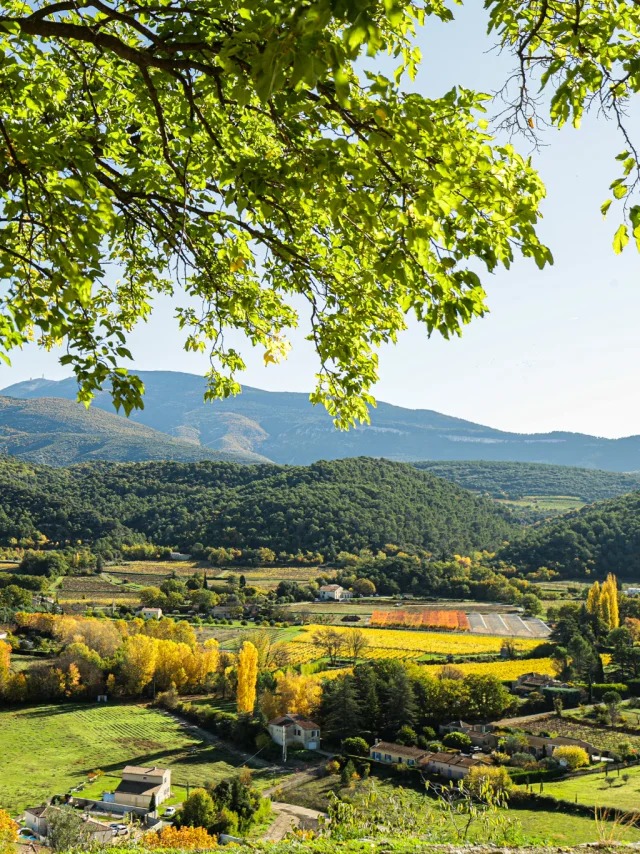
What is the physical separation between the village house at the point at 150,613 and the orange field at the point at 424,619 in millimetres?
15854

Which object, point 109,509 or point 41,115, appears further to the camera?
point 109,509

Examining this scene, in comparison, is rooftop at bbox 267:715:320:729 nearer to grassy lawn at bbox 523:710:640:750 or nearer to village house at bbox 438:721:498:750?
village house at bbox 438:721:498:750

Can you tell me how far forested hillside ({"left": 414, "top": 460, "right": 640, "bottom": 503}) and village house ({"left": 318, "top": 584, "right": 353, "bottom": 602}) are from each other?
91.3 metres

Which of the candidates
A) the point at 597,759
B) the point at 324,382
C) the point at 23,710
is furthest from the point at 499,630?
the point at 324,382

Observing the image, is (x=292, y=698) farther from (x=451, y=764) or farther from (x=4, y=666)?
(x=4, y=666)

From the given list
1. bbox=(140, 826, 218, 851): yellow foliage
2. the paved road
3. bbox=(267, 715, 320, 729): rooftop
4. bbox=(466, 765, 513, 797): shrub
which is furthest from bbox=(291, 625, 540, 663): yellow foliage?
bbox=(140, 826, 218, 851): yellow foliage

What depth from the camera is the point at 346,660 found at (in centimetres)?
3856

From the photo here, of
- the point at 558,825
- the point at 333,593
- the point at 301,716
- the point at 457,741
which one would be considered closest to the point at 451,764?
the point at 457,741

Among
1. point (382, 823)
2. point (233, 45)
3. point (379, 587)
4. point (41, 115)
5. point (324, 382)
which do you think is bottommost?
point (379, 587)

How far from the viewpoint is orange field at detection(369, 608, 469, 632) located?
1925 inches

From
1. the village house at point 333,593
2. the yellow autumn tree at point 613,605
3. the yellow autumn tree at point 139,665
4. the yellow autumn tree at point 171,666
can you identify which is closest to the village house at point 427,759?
the yellow autumn tree at point 171,666

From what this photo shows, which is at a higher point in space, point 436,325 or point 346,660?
point 436,325

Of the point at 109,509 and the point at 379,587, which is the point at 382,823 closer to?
the point at 379,587

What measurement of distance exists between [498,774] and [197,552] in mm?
58404
